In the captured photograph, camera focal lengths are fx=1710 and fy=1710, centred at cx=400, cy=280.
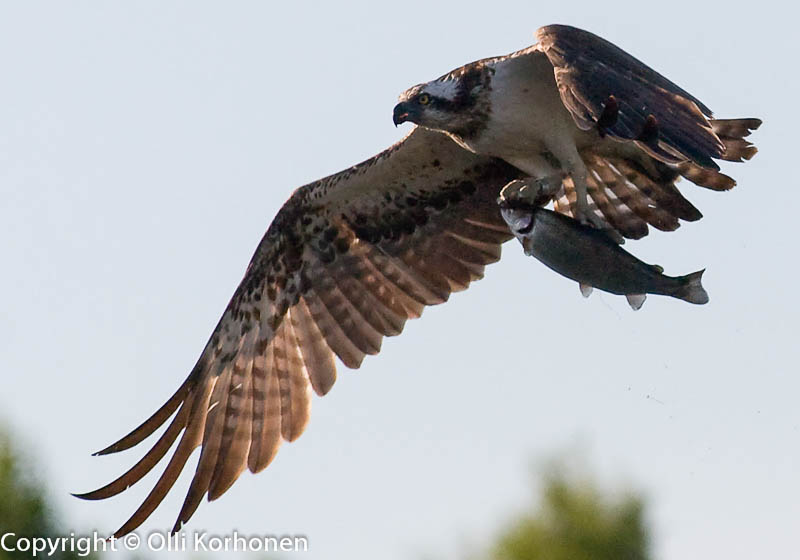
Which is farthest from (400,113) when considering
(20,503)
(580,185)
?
(20,503)

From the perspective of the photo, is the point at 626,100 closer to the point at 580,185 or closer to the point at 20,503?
the point at 580,185

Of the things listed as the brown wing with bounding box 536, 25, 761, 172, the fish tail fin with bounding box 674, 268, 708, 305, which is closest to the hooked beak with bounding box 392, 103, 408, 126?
the brown wing with bounding box 536, 25, 761, 172

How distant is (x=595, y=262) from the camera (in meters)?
9.23

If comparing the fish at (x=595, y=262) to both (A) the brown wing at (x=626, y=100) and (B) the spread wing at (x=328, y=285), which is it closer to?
(A) the brown wing at (x=626, y=100)

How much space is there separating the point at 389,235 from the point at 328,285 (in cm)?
55

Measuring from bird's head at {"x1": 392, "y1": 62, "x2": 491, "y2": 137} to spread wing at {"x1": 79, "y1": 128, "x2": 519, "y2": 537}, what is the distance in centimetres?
66

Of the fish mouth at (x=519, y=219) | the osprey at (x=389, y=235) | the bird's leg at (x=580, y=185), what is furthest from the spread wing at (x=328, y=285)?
the fish mouth at (x=519, y=219)

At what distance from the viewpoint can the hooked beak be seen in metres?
10.4

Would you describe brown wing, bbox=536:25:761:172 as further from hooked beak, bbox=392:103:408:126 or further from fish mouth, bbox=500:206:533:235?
hooked beak, bbox=392:103:408:126

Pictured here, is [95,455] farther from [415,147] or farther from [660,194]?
[660,194]

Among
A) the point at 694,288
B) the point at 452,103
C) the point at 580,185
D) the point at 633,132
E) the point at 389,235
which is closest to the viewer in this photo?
the point at 633,132

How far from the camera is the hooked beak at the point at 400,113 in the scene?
34.2 ft

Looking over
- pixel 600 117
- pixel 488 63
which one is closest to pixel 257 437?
pixel 488 63

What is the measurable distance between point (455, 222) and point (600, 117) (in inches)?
131
